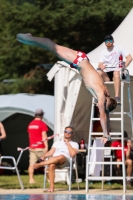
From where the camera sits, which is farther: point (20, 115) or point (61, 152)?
point (20, 115)

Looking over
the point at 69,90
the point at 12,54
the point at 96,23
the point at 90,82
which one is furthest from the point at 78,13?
the point at 90,82

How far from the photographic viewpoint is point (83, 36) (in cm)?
2605

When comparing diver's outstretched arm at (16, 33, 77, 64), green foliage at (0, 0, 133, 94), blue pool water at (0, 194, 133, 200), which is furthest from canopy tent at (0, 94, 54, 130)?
diver's outstretched arm at (16, 33, 77, 64)

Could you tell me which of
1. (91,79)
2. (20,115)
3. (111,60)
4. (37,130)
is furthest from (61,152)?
(20,115)

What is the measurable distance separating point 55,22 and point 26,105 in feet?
24.1

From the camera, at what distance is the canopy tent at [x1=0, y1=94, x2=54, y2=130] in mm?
17766

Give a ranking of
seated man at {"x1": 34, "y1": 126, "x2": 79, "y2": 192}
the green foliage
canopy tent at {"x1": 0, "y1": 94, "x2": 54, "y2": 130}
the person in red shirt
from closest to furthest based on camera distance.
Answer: seated man at {"x1": 34, "y1": 126, "x2": 79, "y2": 192}, the person in red shirt, canopy tent at {"x1": 0, "y1": 94, "x2": 54, "y2": 130}, the green foliage

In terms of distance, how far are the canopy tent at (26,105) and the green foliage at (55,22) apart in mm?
5687

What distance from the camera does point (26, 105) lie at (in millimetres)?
18047

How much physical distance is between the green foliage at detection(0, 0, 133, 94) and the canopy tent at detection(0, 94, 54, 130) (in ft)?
18.7

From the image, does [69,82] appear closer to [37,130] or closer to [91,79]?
[37,130]

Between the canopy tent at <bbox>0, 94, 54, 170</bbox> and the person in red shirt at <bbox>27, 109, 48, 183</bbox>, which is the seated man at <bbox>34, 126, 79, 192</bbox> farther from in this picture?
the canopy tent at <bbox>0, 94, 54, 170</bbox>

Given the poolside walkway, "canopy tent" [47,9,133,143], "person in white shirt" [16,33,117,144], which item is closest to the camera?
"person in white shirt" [16,33,117,144]

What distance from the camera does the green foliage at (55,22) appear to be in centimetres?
2434
